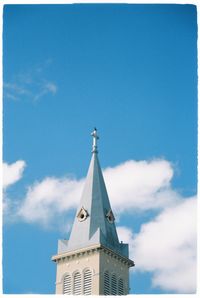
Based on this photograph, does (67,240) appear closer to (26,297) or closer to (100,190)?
(100,190)

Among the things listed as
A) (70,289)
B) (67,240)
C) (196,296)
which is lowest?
(196,296)

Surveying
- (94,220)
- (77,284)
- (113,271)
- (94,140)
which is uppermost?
(94,140)

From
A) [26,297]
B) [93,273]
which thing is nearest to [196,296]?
[26,297]

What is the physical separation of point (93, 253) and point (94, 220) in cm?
300

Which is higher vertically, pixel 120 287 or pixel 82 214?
pixel 82 214

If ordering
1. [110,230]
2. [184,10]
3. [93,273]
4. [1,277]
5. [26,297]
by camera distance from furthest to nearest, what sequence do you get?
1. [110,230]
2. [93,273]
3. [184,10]
4. [1,277]
5. [26,297]

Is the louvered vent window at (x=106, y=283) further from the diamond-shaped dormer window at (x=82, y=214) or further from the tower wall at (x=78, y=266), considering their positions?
the diamond-shaped dormer window at (x=82, y=214)

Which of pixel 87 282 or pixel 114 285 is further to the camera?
pixel 114 285

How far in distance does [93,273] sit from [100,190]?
23.3 feet

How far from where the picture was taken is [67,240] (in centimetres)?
4909

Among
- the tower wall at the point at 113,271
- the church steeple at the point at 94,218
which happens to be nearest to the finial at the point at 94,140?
the church steeple at the point at 94,218

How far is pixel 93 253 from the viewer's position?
46531mm

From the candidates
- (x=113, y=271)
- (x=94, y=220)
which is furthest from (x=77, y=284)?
(x=94, y=220)

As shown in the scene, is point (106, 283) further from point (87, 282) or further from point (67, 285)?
point (67, 285)
